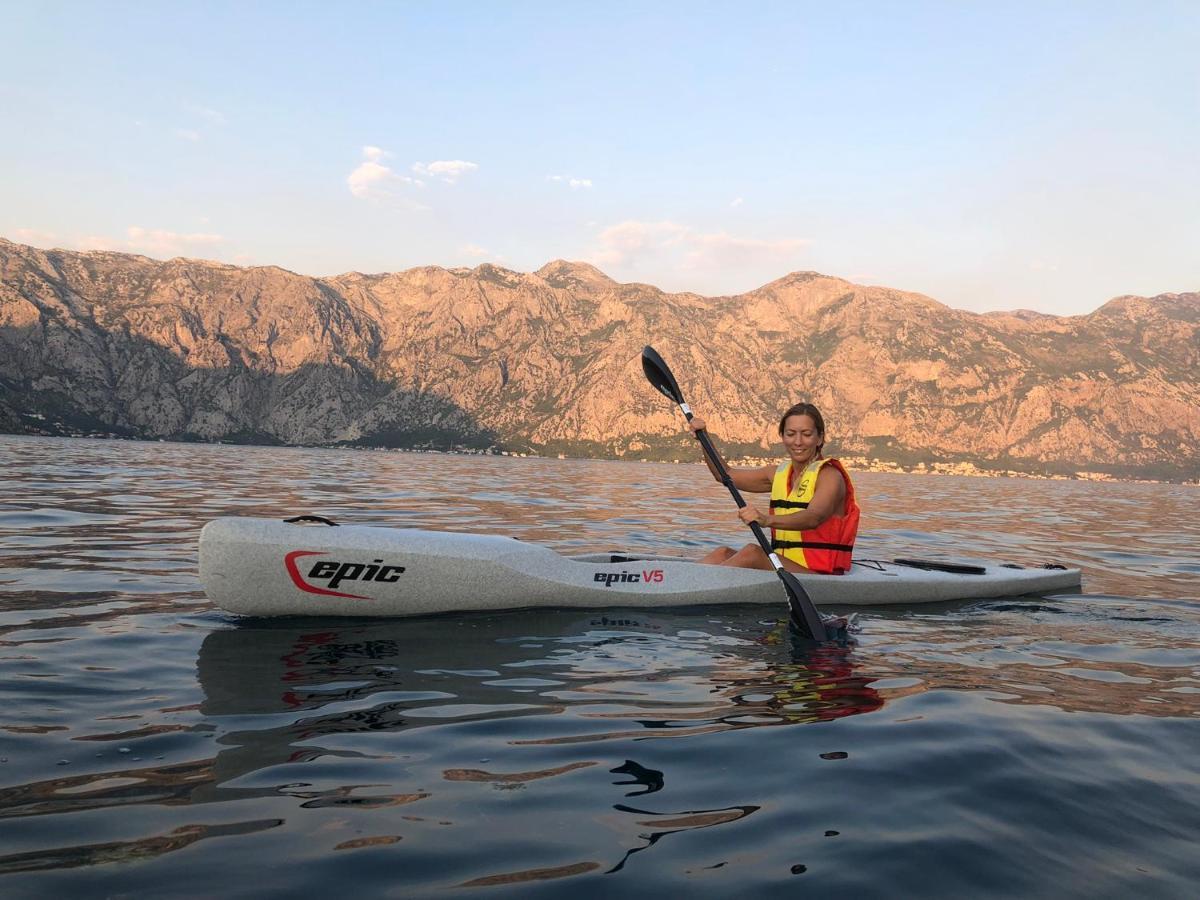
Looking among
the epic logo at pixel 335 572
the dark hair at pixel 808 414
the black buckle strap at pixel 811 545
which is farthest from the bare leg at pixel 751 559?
the epic logo at pixel 335 572

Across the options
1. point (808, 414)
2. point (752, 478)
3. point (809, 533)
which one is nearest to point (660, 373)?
point (752, 478)

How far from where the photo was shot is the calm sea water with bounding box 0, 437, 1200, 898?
9.25 ft

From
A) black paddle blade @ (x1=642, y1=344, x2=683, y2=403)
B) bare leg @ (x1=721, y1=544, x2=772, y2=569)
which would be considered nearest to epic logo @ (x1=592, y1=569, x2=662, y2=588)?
bare leg @ (x1=721, y1=544, x2=772, y2=569)

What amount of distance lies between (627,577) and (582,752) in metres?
4.23

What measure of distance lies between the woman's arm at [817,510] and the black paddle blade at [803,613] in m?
0.69

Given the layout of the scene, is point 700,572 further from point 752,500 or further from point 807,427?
point 752,500

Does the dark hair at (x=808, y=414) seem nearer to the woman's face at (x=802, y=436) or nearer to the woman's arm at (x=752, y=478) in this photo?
the woman's face at (x=802, y=436)

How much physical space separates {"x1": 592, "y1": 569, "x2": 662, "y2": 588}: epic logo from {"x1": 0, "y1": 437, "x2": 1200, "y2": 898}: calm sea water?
0.36 m

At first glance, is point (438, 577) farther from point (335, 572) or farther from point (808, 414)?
point (808, 414)

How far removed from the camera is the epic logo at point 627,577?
8.10 meters

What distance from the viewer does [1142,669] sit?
638 centimetres

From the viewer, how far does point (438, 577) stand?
741 cm

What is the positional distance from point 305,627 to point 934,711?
5.27m

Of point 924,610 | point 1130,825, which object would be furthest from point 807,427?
point 1130,825
